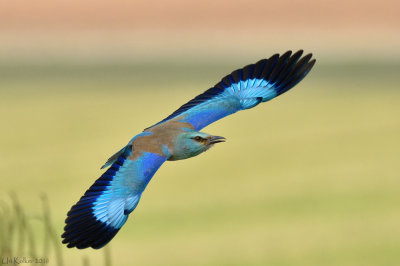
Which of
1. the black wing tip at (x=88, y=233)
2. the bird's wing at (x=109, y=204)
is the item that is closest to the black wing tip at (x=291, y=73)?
the bird's wing at (x=109, y=204)

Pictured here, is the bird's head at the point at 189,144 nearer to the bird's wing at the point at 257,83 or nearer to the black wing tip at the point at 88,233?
the black wing tip at the point at 88,233

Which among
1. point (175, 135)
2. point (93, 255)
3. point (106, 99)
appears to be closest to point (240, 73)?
point (175, 135)

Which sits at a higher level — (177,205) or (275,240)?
(177,205)

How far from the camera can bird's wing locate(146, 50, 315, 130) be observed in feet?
18.0

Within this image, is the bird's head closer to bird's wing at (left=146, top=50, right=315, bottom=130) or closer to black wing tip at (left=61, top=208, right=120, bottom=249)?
black wing tip at (left=61, top=208, right=120, bottom=249)

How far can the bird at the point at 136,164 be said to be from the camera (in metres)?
4.39

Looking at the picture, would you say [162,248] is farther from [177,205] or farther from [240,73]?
[240,73]

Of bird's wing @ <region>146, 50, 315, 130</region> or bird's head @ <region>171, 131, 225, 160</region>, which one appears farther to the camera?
bird's wing @ <region>146, 50, 315, 130</region>

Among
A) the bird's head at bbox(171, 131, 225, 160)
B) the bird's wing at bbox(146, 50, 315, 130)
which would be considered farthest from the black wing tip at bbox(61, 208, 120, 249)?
the bird's wing at bbox(146, 50, 315, 130)

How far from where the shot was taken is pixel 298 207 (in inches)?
571

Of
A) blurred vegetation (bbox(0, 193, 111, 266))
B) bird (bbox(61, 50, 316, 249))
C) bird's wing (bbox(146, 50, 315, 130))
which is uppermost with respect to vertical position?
bird's wing (bbox(146, 50, 315, 130))

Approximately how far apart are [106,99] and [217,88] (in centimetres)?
2017

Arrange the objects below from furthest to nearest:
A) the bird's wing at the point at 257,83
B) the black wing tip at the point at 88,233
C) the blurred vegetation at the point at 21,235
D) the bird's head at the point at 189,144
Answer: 1. the bird's wing at the point at 257,83
2. the bird's head at the point at 189,144
3. the black wing tip at the point at 88,233
4. the blurred vegetation at the point at 21,235

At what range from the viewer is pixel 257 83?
566 cm
